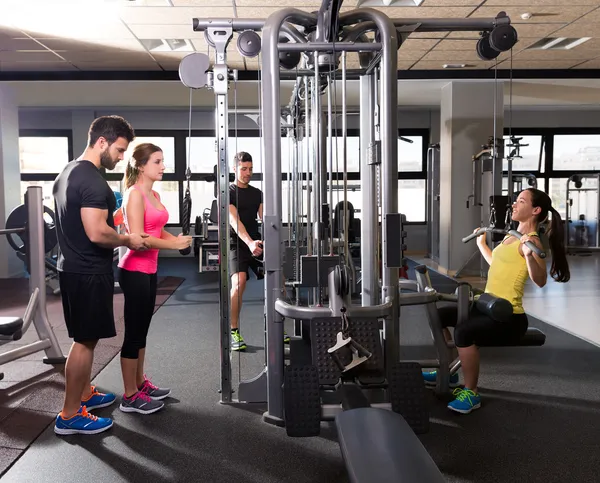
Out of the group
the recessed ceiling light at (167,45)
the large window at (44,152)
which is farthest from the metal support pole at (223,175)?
the large window at (44,152)

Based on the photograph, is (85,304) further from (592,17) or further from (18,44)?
(592,17)

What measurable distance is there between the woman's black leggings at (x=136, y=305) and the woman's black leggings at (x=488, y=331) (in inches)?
53.9

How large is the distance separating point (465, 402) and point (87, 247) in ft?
5.62

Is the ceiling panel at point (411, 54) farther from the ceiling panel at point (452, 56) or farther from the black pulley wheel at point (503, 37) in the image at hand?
the black pulley wheel at point (503, 37)

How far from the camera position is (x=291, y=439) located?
2322 mm

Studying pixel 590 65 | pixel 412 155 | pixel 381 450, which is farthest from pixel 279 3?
pixel 412 155

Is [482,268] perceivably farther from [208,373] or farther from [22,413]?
[22,413]

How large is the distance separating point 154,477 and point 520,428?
4.77 ft

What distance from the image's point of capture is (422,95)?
7.98 meters

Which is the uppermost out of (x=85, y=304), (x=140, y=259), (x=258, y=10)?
(x=258, y=10)

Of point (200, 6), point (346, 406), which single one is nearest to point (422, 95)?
point (200, 6)

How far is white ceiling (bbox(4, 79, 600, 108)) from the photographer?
7008mm

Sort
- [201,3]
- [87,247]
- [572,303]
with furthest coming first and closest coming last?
[572,303] < [201,3] < [87,247]

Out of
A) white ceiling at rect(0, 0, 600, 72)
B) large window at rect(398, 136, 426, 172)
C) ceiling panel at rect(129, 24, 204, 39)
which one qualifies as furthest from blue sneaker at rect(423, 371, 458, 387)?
large window at rect(398, 136, 426, 172)
